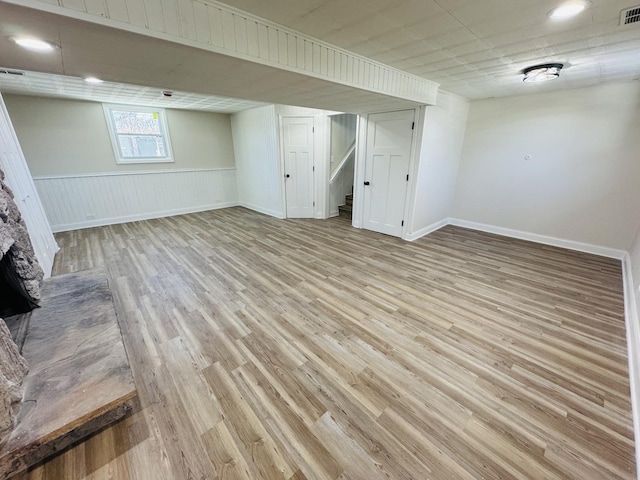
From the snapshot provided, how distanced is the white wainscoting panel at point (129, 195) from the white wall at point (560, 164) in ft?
20.2

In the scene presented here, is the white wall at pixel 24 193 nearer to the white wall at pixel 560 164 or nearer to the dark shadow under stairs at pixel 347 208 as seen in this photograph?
the dark shadow under stairs at pixel 347 208

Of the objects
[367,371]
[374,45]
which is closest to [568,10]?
[374,45]

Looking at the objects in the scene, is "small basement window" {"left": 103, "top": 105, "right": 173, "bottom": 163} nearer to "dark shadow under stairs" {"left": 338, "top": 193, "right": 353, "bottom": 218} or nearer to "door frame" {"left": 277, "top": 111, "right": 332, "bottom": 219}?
"door frame" {"left": 277, "top": 111, "right": 332, "bottom": 219}

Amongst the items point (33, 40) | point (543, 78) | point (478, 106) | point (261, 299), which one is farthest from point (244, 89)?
point (478, 106)

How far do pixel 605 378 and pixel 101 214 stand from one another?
25.7 ft

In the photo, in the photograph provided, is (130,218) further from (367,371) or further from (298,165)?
(367,371)

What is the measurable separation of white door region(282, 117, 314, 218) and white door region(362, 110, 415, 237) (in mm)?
1406

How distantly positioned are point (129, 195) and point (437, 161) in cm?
656

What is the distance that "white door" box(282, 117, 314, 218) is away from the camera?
5391 millimetres

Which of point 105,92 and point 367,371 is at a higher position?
point 105,92

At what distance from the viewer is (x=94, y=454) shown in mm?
1339

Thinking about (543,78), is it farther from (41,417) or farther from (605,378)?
(41,417)

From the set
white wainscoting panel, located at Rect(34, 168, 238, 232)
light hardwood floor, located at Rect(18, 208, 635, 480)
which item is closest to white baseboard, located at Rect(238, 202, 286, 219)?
white wainscoting panel, located at Rect(34, 168, 238, 232)

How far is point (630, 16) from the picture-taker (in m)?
1.76
